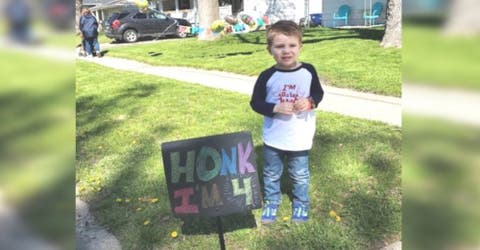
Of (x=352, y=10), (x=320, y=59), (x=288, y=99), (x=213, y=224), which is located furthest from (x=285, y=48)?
(x=352, y=10)

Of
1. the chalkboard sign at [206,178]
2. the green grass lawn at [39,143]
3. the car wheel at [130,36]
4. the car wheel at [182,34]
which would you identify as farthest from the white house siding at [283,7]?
the green grass lawn at [39,143]

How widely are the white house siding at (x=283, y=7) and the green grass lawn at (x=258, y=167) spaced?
49.5ft

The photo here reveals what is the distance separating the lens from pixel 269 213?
3.21 metres

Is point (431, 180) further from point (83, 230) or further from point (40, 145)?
point (83, 230)

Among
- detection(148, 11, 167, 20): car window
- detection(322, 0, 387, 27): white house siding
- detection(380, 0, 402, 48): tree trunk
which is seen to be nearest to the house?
detection(322, 0, 387, 27): white house siding

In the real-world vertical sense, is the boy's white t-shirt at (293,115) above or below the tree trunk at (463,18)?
below

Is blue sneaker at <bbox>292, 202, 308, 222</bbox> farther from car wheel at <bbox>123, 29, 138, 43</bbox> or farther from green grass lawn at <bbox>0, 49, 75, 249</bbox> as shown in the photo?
car wheel at <bbox>123, 29, 138, 43</bbox>

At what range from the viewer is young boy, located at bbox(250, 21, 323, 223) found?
9.23ft

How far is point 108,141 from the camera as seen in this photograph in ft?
16.5

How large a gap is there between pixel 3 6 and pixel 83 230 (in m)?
2.71

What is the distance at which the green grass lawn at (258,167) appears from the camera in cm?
298

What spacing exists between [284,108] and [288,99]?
4.4 inches

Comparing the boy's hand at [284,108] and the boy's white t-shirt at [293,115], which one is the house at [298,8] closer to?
the boy's white t-shirt at [293,115]

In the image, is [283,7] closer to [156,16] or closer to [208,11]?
[156,16]
